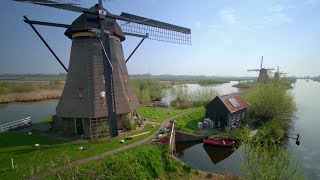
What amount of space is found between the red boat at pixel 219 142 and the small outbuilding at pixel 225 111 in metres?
3.41

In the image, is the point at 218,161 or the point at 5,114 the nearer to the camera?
the point at 218,161

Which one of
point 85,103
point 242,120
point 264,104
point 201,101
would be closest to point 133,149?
point 85,103

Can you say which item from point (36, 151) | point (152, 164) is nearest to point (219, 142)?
point (152, 164)

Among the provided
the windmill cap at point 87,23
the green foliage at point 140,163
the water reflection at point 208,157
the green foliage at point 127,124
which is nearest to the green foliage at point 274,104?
the water reflection at point 208,157

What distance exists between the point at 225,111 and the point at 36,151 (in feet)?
61.0

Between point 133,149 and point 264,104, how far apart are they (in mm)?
19778

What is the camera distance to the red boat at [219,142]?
73.1 feet

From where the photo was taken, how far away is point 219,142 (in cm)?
2255

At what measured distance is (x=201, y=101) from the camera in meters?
41.5

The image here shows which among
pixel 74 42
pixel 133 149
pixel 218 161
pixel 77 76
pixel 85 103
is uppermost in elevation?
pixel 74 42

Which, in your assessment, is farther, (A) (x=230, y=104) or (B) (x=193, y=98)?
(B) (x=193, y=98)

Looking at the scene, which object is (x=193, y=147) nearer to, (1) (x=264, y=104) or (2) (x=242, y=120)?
(2) (x=242, y=120)

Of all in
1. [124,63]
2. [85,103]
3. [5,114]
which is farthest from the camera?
[5,114]

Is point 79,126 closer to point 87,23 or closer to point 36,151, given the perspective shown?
point 36,151
